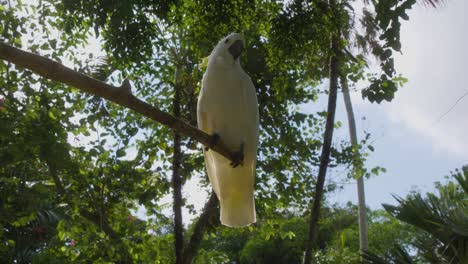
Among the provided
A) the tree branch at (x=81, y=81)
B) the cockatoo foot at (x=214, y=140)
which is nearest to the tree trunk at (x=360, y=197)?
the cockatoo foot at (x=214, y=140)

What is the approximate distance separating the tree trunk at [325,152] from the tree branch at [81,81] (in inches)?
85.2

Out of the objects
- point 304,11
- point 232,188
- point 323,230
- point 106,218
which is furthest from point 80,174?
point 323,230

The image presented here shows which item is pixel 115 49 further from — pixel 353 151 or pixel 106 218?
pixel 353 151

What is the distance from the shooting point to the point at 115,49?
3480 millimetres

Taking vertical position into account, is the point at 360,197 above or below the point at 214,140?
above

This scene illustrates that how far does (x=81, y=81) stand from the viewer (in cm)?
223

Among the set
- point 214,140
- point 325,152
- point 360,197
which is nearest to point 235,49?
point 214,140

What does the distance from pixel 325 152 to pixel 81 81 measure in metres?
2.84

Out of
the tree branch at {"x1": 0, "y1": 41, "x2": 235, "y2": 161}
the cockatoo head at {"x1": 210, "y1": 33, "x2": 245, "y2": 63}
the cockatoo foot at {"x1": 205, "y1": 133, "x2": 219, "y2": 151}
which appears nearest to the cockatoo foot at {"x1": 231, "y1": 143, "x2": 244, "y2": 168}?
the cockatoo foot at {"x1": 205, "y1": 133, "x2": 219, "y2": 151}

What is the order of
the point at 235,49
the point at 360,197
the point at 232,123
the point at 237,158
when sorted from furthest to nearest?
1. the point at 360,197
2. the point at 235,49
3. the point at 232,123
4. the point at 237,158

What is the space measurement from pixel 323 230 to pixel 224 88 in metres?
13.0

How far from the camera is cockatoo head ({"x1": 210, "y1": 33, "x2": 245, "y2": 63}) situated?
342 centimetres

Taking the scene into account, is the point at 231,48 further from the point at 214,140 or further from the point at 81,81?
the point at 81,81

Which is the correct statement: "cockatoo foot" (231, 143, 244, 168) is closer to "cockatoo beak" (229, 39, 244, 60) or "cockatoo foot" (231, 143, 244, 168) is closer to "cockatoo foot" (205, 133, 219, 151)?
"cockatoo foot" (205, 133, 219, 151)
